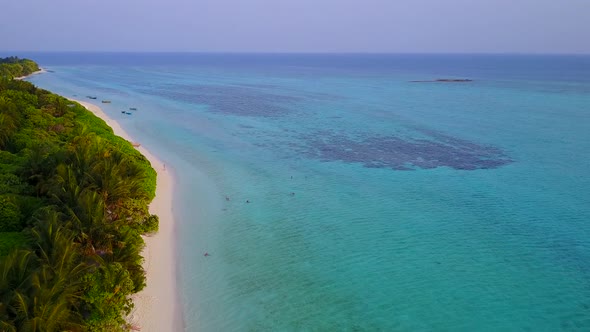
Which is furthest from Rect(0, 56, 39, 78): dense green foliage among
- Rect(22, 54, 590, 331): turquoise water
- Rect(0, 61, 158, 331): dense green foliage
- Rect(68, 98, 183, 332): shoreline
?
Rect(68, 98, 183, 332): shoreline

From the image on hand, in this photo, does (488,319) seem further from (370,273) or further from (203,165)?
(203,165)

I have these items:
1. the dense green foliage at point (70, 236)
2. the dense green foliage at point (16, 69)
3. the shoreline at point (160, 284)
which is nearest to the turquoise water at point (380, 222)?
the shoreline at point (160, 284)

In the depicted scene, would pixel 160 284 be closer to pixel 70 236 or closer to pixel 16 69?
pixel 70 236

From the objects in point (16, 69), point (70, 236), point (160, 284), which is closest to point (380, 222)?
point (160, 284)

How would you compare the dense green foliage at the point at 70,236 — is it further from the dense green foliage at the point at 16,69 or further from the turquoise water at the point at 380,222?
the dense green foliage at the point at 16,69

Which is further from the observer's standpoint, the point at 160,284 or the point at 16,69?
the point at 16,69

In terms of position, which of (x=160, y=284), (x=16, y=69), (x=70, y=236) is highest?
(x=16, y=69)

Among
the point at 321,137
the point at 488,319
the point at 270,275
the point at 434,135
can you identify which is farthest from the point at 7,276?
the point at 434,135
